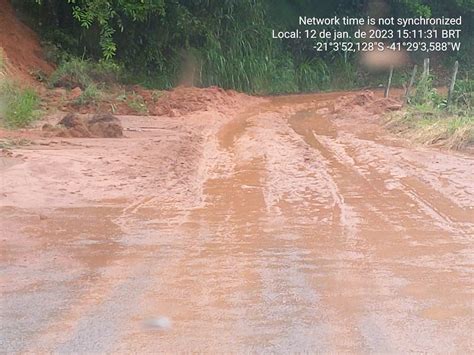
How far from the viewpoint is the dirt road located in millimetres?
3873

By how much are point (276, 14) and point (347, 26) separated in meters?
3.19

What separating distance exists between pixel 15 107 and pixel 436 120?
24.8 feet

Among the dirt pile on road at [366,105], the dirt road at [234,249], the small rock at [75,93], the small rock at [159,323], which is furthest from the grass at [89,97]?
the small rock at [159,323]

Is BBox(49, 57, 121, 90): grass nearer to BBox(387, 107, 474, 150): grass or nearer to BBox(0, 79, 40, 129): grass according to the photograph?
BBox(0, 79, 40, 129): grass

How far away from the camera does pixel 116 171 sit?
866 centimetres

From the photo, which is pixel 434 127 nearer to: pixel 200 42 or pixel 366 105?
pixel 366 105

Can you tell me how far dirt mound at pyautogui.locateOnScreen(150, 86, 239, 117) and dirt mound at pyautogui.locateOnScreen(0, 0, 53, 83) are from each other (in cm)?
338

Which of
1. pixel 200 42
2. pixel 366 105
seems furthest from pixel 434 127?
pixel 200 42

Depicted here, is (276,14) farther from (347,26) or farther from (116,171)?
(116,171)

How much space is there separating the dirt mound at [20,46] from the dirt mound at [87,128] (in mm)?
5817

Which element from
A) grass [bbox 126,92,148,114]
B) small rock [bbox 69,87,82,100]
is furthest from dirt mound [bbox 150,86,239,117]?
small rock [bbox 69,87,82,100]

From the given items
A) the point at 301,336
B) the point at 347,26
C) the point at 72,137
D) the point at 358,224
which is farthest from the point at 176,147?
the point at 347,26

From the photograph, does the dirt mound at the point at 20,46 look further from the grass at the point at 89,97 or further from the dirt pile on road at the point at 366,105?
the dirt pile on road at the point at 366,105

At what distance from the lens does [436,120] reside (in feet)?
41.4
